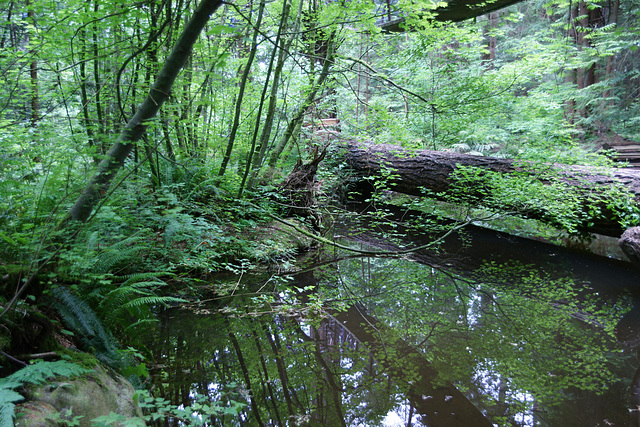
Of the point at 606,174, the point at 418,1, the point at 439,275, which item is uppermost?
the point at 418,1

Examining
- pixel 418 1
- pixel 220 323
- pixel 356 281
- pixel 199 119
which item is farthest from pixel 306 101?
pixel 220 323

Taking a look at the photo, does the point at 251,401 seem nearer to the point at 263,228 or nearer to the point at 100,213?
the point at 100,213

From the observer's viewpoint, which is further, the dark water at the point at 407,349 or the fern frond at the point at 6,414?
the dark water at the point at 407,349

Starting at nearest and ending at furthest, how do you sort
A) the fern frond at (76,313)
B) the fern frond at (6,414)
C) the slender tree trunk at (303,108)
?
the fern frond at (6,414) → the fern frond at (76,313) → the slender tree trunk at (303,108)

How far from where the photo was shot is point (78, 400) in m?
1.69

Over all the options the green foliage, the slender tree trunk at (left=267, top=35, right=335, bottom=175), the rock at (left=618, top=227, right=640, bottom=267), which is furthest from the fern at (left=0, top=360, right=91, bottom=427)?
the rock at (left=618, top=227, right=640, bottom=267)

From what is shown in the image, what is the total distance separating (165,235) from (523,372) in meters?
3.28

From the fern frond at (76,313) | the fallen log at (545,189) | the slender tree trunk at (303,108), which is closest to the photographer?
the fern frond at (76,313)

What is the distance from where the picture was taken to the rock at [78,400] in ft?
4.82

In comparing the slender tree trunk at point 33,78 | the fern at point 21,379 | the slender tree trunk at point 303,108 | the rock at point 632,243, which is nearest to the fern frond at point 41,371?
the fern at point 21,379

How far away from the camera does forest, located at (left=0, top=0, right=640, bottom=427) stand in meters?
2.27

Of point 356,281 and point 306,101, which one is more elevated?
point 306,101

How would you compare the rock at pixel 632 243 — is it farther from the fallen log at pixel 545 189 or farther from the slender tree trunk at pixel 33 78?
the slender tree trunk at pixel 33 78

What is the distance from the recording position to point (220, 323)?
3.47 meters
